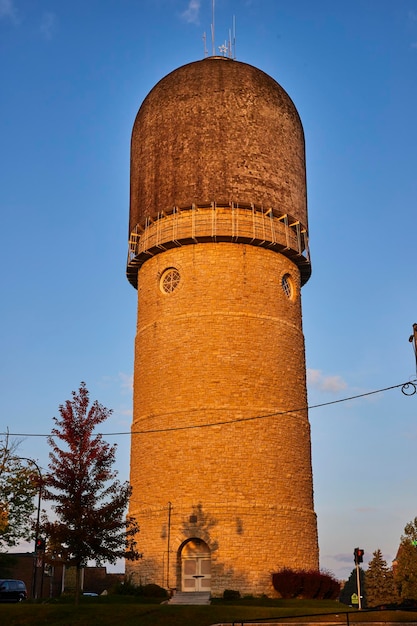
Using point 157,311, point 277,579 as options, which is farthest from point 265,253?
point 277,579

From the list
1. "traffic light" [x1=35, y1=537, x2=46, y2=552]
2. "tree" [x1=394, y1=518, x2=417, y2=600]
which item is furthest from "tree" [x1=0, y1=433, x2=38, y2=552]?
"tree" [x1=394, y1=518, x2=417, y2=600]

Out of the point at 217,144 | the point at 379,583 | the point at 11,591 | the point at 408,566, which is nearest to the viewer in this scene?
the point at 11,591

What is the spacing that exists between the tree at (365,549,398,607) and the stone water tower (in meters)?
49.1

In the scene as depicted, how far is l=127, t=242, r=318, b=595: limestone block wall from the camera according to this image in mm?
30828

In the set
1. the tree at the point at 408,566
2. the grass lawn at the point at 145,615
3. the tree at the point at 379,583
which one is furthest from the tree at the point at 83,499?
the tree at the point at 379,583

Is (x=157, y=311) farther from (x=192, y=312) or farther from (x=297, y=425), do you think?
(x=297, y=425)

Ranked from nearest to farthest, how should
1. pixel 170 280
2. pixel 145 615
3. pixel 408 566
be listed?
pixel 145 615
pixel 170 280
pixel 408 566

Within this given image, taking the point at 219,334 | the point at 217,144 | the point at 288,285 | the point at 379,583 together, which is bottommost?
the point at 379,583

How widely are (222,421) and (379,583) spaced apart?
5559cm

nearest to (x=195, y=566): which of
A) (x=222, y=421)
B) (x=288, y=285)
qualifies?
(x=222, y=421)

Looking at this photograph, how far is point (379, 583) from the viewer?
259 ft

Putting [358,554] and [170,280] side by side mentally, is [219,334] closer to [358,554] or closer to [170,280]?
[170,280]

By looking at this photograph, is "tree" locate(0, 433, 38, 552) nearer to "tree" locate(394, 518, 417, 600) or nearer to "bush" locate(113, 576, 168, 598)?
"bush" locate(113, 576, 168, 598)

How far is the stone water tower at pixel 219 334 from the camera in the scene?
3108cm
